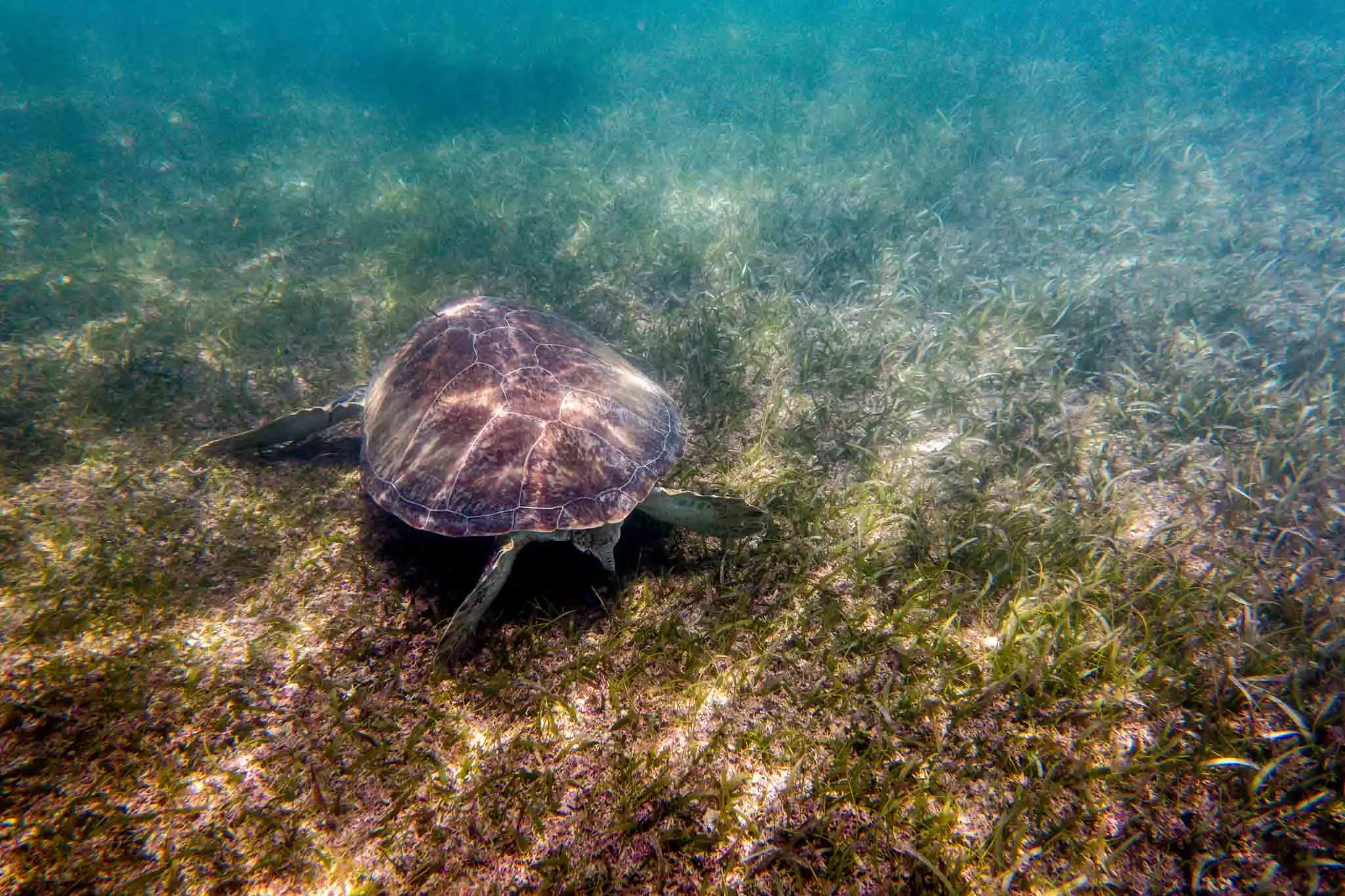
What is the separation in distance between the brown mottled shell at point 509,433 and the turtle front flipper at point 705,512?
159mm

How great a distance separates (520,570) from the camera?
133 inches

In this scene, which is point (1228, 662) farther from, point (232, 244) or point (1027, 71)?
point (1027, 71)

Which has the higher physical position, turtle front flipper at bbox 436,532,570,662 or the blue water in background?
the blue water in background

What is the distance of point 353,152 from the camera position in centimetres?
1202

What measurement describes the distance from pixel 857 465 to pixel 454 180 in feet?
34.4

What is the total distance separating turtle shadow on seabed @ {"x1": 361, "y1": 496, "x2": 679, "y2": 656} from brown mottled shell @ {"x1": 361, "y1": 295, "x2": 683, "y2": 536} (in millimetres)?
474

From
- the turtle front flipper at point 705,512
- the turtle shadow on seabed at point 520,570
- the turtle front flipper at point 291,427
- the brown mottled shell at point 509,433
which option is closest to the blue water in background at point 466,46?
the turtle front flipper at point 291,427

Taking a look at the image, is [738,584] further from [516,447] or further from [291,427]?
[291,427]

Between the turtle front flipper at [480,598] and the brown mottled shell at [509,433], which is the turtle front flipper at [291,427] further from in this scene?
the turtle front flipper at [480,598]

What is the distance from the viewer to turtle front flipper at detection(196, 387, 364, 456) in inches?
162

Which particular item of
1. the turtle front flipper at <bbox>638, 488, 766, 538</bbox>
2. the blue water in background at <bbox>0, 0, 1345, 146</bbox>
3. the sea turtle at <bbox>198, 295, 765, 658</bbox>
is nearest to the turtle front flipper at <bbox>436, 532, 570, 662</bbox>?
the sea turtle at <bbox>198, 295, 765, 658</bbox>

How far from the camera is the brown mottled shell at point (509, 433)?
294cm

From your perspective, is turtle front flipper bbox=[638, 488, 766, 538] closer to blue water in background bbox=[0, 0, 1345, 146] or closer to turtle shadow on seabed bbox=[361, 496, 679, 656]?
turtle shadow on seabed bbox=[361, 496, 679, 656]

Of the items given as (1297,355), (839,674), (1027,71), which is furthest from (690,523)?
(1027,71)
